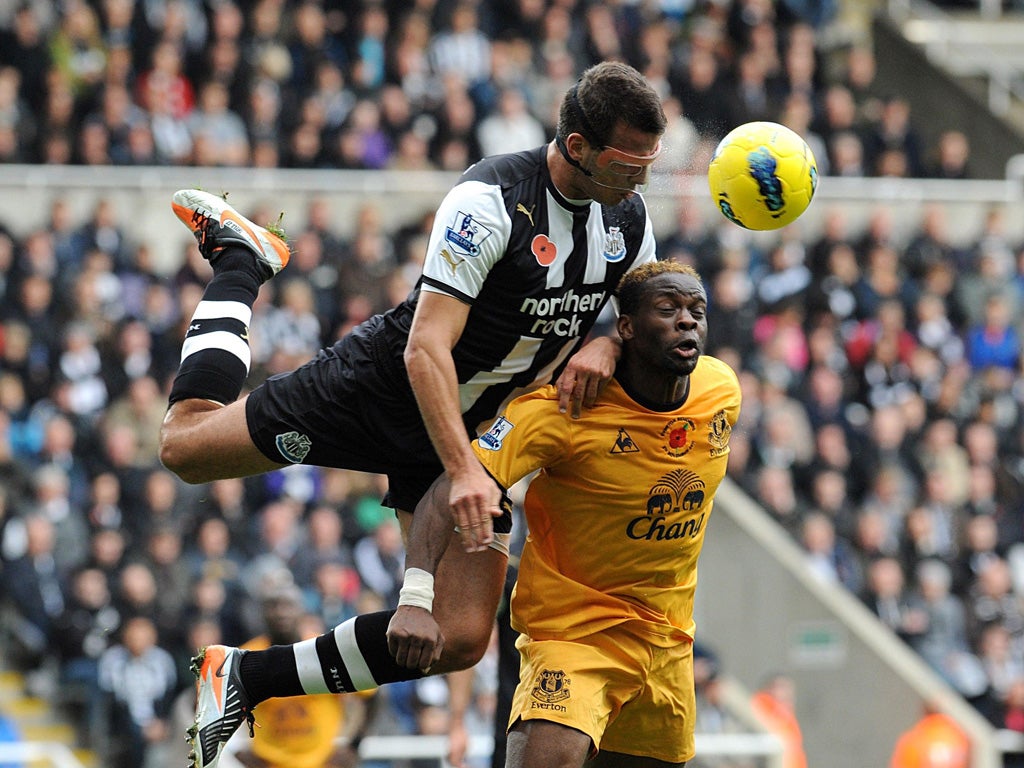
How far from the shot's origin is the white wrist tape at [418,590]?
634 centimetres

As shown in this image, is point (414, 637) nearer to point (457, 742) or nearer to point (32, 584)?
point (457, 742)

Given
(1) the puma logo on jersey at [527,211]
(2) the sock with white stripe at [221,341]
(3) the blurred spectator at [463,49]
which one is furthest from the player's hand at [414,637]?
(3) the blurred spectator at [463,49]

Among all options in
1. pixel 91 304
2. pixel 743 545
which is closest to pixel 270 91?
pixel 91 304

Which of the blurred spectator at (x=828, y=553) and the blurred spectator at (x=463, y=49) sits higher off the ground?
the blurred spectator at (x=463, y=49)

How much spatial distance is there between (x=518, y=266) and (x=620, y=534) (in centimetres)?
105

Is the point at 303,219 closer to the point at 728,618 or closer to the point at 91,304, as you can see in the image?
the point at 91,304

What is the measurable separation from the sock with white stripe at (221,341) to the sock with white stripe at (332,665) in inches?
39.5

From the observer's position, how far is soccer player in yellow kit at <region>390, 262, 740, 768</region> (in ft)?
21.2

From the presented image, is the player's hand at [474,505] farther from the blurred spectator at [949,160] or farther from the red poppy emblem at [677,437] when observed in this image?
the blurred spectator at [949,160]

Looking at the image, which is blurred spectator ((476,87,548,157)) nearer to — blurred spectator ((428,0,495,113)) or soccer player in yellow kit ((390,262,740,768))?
blurred spectator ((428,0,495,113))

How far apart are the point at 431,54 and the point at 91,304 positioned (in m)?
4.74

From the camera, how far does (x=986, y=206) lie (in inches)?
661

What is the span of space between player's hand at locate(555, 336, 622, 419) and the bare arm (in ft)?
1.37

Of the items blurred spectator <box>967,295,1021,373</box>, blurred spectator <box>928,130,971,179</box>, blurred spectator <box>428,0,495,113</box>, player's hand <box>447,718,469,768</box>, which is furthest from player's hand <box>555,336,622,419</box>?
blurred spectator <box>928,130,971,179</box>
